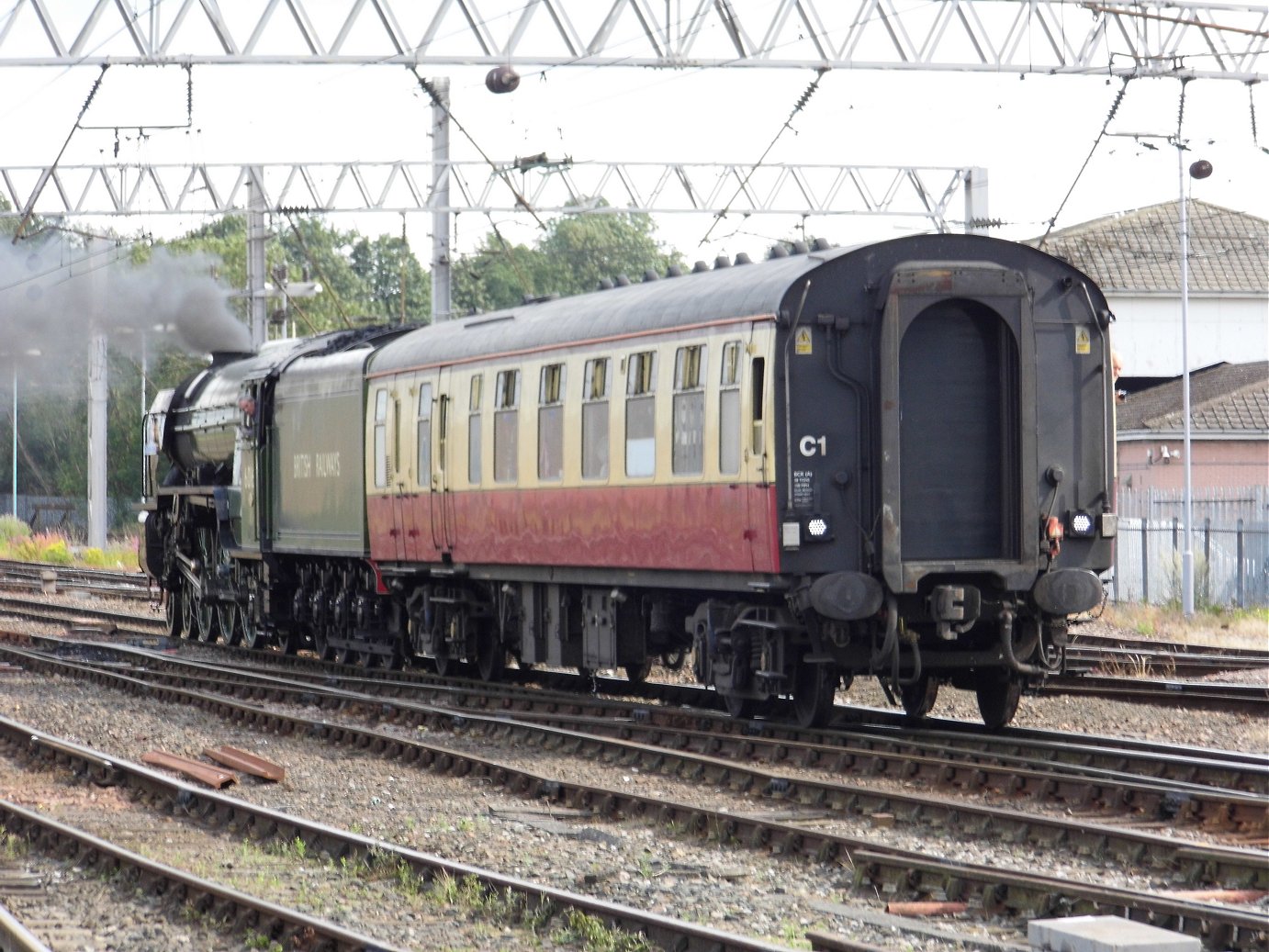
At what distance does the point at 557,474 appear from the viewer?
16250 mm

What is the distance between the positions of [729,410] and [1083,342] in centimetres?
261

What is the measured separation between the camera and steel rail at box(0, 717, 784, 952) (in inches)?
299

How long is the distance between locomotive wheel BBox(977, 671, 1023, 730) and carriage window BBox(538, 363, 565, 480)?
13.3 feet

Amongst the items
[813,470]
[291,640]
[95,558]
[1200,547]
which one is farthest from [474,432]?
[95,558]

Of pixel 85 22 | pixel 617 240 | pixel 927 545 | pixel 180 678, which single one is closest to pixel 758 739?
pixel 927 545

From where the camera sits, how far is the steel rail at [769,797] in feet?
29.3

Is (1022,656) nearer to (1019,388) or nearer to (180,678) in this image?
(1019,388)

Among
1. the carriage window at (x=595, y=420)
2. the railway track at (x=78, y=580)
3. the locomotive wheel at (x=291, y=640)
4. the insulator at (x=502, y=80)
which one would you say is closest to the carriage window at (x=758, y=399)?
the carriage window at (x=595, y=420)

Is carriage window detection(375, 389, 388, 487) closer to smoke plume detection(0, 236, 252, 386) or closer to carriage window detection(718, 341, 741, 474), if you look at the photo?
carriage window detection(718, 341, 741, 474)

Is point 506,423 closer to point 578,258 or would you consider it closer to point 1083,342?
point 1083,342

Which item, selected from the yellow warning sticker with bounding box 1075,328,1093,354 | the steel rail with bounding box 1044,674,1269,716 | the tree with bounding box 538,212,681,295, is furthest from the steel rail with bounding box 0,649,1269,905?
the tree with bounding box 538,212,681,295

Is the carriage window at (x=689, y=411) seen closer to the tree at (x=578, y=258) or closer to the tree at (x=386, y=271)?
the tree at (x=578, y=258)

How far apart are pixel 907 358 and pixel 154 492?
683 inches

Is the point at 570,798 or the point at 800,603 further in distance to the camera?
the point at 800,603
